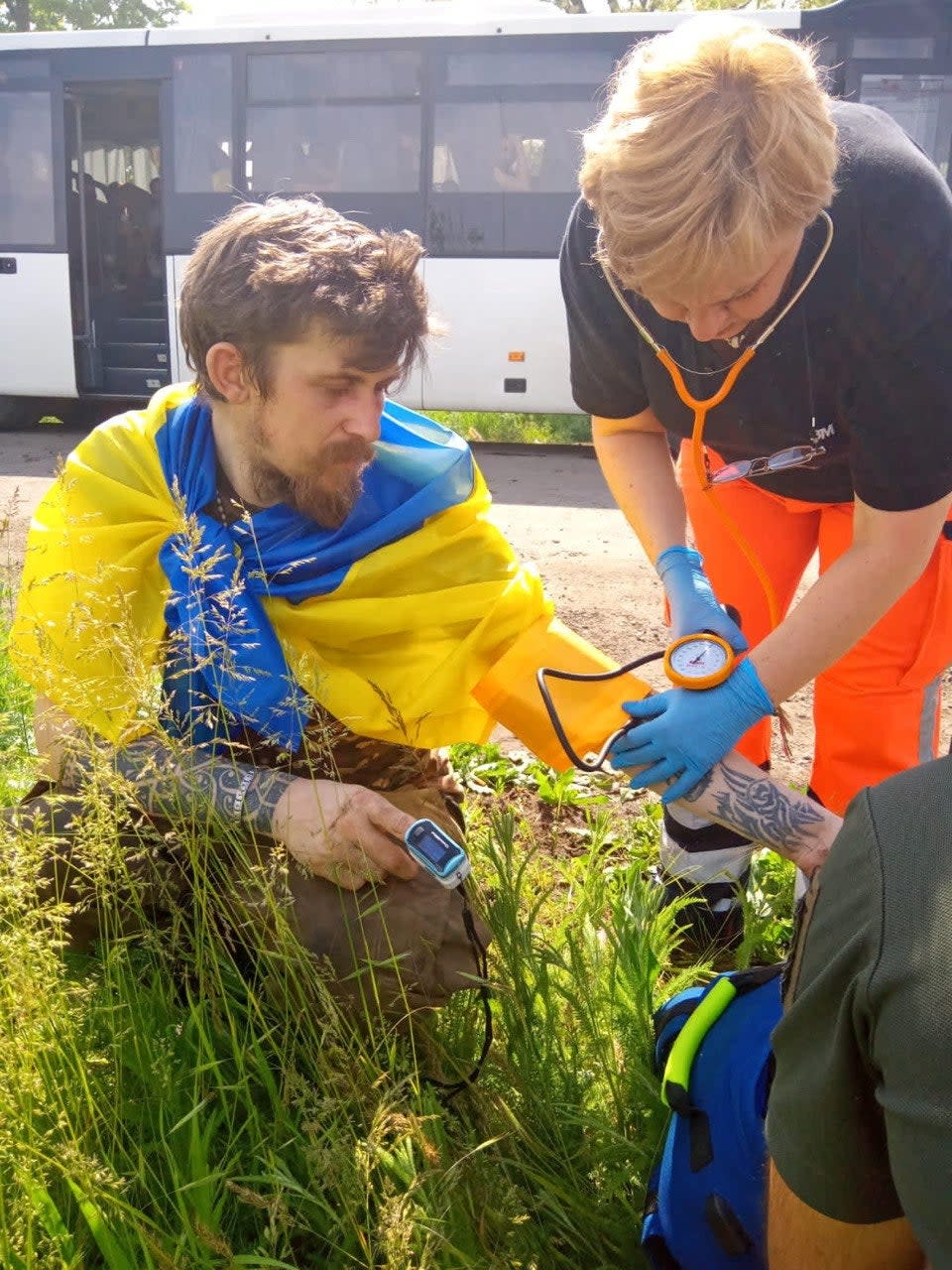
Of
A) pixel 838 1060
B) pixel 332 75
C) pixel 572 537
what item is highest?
pixel 332 75

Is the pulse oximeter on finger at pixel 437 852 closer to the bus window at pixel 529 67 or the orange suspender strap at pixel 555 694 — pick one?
the orange suspender strap at pixel 555 694

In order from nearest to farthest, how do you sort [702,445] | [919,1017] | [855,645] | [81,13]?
[919,1017] → [855,645] → [702,445] → [81,13]

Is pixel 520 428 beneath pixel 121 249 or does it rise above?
beneath

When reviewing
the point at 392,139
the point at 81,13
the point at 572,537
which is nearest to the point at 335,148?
the point at 392,139

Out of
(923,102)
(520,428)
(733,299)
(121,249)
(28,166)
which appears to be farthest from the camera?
(520,428)

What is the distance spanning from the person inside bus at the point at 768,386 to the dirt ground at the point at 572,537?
1.03 m

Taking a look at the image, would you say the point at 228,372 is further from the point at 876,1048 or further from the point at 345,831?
the point at 876,1048

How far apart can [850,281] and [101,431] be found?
4.51 feet

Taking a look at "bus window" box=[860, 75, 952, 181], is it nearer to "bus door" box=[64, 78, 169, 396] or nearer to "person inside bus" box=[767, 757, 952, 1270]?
"bus door" box=[64, 78, 169, 396]

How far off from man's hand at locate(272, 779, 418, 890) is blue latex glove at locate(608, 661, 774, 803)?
41cm

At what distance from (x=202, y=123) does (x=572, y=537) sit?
568 centimetres

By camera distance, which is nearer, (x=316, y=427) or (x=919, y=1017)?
(x=919, y=1017)

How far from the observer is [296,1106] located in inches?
72.6

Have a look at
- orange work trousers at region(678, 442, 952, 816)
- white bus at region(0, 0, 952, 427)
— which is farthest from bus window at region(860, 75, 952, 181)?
orange work trousers at region(678, 442, 952, 816)
